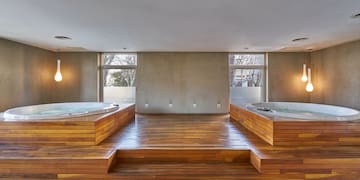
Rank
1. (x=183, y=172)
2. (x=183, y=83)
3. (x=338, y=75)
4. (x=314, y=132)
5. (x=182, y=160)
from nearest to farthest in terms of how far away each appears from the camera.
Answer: (x=183, y=172) < (x=182, y=160) < (x=314, y=132) < (x=338, y=75) < (x=183, y=83)

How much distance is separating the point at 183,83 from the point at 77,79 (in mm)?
3430

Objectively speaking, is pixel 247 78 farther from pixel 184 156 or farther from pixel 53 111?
pixel 53 111

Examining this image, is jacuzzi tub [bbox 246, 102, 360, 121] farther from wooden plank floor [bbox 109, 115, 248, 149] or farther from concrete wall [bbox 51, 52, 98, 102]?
concrete wall [bbox 51, 52, 98, 102]

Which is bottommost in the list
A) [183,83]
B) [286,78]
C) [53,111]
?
[53,111]

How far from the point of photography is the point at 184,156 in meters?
3.20

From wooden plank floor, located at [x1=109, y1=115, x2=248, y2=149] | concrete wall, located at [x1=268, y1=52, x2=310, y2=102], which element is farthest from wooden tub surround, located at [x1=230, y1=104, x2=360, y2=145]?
concrete wall, located at [x1=268, y1=52, x2=310, y2=102]

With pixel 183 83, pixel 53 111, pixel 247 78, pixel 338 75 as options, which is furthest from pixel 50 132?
pixel 338 75

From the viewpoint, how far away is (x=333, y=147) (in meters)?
3.24

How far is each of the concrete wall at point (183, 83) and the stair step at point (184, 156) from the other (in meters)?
4.12

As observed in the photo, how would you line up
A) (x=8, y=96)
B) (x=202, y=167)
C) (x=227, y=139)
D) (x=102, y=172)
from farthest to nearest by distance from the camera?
(x=8, y=96) → (x=227, y=139) → (x=202, y=167) → (x=102, y=172)

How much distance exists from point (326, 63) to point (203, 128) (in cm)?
439

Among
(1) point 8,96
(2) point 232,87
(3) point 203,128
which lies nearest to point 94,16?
(3) point 203,128

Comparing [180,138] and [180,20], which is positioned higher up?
[180,20]

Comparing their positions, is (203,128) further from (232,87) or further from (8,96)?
(8,96)
